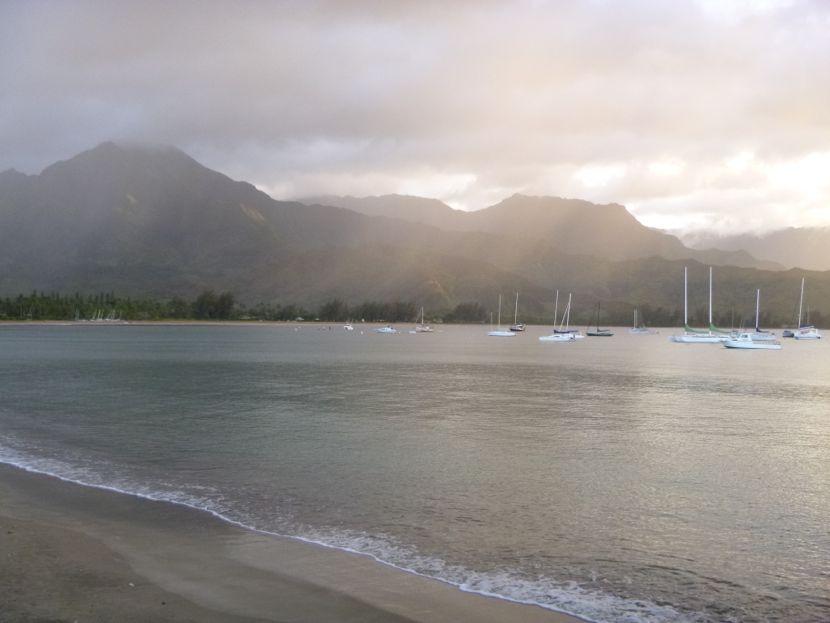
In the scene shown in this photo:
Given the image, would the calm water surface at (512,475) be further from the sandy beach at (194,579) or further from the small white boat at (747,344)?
the small white boat at (747,344)

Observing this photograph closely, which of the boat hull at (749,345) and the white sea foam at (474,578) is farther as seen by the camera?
the boat hull at (749,345)

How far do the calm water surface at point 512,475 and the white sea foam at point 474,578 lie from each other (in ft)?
0.16

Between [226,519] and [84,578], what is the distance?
4.38m

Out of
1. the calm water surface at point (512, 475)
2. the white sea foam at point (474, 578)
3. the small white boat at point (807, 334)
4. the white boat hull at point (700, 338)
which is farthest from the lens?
the small white boat at point (807, 334)

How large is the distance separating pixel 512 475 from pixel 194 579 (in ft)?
37.3

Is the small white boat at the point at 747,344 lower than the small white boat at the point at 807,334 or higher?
lower

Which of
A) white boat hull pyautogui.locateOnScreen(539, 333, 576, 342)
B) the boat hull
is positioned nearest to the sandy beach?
the boat hull

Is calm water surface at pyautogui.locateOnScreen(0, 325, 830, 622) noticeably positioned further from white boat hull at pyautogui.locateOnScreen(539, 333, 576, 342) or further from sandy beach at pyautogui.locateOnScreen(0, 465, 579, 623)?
white boat hull at pyautogui.locateOnScreen(539, 333, 576, 342)

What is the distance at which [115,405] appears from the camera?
125 ft

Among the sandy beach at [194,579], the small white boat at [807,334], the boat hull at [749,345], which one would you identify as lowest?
the sandy beach at [194,579]

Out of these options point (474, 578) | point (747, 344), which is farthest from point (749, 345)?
point (474, 578)

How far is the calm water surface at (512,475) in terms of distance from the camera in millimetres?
12531

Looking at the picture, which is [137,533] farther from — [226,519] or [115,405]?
[115,405]

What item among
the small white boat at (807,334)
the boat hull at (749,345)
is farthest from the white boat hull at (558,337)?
the small white boat at (807,334)
